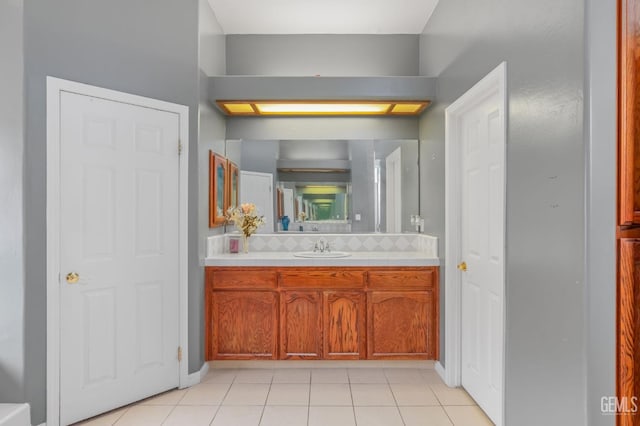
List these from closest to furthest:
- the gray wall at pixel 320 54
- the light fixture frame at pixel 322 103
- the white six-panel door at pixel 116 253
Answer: the white six-panel door at pixel 116 253 < the light fixture frame at pixel 322 103 < the gray wall at pixel 320 54

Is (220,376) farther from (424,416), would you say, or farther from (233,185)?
(233,185)

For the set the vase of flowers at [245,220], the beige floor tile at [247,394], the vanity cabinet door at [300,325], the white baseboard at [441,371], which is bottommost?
the beige floor tile at [247,394]

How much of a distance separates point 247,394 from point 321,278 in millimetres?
1002

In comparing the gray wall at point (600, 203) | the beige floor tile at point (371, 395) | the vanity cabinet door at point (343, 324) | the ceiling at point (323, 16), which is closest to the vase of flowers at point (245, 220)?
the vanity cabinet door at point (343, 324)

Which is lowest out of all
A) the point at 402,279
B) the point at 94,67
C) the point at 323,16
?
the point at 402,279

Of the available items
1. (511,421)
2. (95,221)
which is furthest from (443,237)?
(95,221)

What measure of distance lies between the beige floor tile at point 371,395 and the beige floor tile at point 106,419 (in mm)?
1514

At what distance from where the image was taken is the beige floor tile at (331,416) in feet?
8.09

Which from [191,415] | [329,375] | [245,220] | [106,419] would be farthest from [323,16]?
[106,419]

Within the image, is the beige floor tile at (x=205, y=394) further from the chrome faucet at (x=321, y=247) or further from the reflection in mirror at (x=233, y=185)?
the reflection in mirror at (x=233, y=185)

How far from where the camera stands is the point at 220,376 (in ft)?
10.5

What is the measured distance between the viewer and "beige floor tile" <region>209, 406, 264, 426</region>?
2471mm

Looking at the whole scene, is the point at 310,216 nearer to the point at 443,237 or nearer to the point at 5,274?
the point at 443,237

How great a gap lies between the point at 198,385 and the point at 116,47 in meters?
2.42
